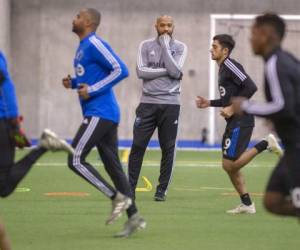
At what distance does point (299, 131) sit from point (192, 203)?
486 cm

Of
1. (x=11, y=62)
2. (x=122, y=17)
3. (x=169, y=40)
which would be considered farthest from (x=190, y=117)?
(x=169, y=40)

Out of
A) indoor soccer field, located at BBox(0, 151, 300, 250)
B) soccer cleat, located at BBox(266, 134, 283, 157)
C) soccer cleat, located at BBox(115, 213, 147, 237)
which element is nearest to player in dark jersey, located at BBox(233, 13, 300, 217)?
indoor soccer field, located at BBox(0, 151, 300, 250)

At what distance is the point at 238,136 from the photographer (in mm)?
10688

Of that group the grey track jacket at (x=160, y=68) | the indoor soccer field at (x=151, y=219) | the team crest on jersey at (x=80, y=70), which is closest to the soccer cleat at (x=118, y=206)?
the indoor soccer field at (x=151, y=219)

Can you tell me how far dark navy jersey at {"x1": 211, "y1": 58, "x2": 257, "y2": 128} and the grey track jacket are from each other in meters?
1.27

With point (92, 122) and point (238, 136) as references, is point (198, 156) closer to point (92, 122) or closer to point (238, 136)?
point (238, 136)

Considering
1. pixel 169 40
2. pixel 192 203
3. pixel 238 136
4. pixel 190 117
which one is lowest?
pixel 190 117

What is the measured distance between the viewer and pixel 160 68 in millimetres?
11984

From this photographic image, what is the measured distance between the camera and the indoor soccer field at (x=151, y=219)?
8492 millimetres

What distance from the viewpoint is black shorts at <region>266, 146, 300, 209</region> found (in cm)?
679

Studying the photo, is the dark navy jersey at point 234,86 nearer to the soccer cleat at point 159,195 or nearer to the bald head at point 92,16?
the soccer cleat at point 159,195

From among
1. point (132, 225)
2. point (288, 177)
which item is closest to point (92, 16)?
point (132, 225)

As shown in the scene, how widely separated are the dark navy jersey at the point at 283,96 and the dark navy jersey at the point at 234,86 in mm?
3693

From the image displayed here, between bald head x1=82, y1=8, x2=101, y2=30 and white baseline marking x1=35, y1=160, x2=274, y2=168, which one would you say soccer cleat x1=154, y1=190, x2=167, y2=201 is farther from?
white baseline marking x1=35, y1=160, x2=274, y2=168
